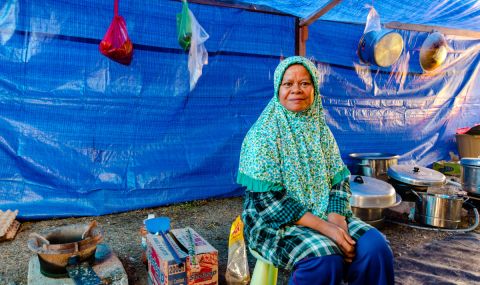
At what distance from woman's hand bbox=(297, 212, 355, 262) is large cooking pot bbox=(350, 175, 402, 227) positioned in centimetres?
152

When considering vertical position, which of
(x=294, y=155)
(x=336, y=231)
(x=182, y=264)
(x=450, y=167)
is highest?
(x=294, y=155)

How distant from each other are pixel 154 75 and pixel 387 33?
3.30 metres

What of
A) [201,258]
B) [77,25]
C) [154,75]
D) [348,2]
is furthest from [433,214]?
[77,25]

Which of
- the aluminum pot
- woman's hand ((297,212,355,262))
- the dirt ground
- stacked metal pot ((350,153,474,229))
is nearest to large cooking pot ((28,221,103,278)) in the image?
the dirt ground

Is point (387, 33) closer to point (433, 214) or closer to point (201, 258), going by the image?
Answer: point (433, 214)

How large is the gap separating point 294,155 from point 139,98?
2520mm

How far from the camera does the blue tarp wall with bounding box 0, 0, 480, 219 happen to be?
3543 millimetres

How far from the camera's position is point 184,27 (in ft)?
12.3

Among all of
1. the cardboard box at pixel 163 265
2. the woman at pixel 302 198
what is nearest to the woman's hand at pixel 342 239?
the woman at pixel 302 198

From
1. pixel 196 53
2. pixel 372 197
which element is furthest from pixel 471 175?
pixel 196 53

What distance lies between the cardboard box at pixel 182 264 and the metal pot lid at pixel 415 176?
9.20ft

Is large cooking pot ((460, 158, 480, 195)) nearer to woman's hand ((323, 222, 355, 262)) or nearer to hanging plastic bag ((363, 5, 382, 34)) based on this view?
hanging plastic bag ((363, 5, 382, 34))

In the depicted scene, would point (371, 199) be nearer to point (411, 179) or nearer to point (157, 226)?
point (411, 179)

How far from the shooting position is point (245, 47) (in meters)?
4.45
